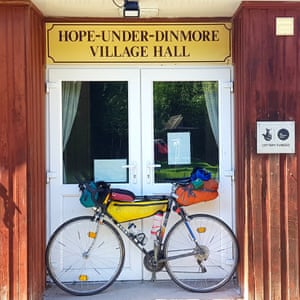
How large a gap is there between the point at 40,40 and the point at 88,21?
50 cm

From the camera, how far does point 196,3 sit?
179 inches

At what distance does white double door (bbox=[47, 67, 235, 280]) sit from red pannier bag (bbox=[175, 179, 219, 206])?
0.29 meters

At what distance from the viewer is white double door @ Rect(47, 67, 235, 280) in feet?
16.5

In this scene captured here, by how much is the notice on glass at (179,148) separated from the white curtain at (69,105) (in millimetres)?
957

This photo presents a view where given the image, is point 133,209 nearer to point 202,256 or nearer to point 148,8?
point 202,256

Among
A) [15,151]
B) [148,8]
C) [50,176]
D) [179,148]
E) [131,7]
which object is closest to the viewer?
[15,151]

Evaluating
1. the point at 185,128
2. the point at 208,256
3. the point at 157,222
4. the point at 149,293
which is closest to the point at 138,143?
the point at 185,128

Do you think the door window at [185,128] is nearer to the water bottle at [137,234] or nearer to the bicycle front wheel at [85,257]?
the water bottle at [137,234]

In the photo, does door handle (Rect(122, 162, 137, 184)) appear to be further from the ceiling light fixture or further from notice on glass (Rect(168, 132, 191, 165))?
the ceiling light fixture

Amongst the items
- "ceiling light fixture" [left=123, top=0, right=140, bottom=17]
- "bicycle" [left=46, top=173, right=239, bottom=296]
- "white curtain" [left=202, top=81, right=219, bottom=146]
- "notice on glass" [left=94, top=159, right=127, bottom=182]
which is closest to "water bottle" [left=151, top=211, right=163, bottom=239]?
"bicycle" [left=46, top=173, right=239, bottom=296]

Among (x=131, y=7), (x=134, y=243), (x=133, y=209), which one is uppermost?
(x=131, y=7)

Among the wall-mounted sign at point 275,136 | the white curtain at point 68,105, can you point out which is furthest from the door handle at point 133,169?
the wall-mounted sign at point 275,136

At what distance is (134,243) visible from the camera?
485 centimetres

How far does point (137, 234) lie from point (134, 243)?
0.09m
